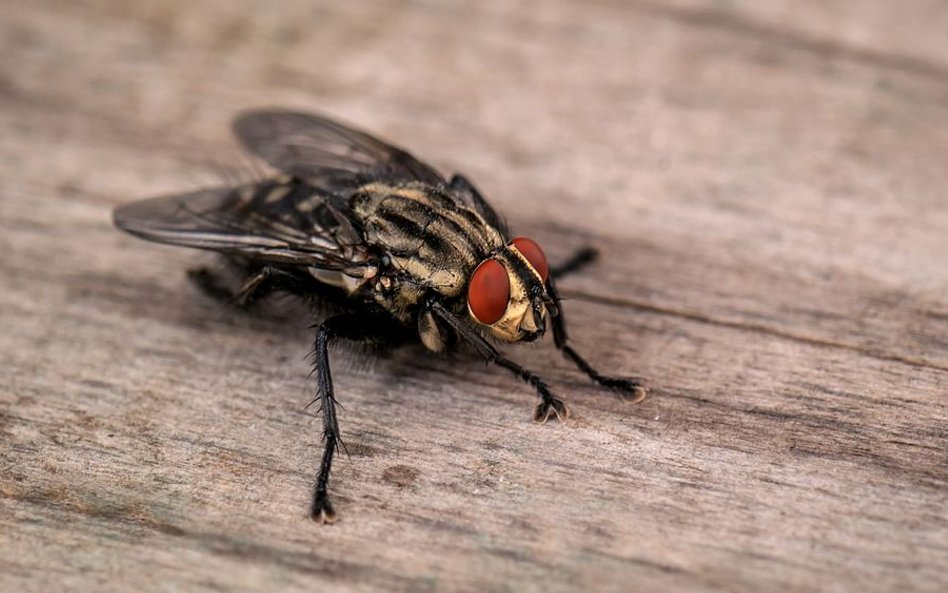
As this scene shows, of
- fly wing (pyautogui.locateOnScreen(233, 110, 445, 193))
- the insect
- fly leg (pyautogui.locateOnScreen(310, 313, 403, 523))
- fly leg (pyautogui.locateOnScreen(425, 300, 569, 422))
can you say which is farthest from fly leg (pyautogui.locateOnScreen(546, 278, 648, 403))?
fly wing (pyautogui.locateOnScreen(233, 110, 445, 193))

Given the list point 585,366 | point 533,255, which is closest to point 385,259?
point 533,255

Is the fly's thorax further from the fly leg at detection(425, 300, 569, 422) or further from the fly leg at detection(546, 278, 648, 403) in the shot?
the fly leg at detection(546, 278, 648, 403)

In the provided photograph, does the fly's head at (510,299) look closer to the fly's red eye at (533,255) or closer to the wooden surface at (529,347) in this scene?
the fly's red eye at (533,255)

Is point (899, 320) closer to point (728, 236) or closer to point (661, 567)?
point (728, 236)

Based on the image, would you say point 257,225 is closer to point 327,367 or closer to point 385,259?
point 385,259

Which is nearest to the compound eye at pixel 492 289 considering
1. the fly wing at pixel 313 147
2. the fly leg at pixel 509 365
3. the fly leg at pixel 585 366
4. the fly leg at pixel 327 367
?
the fly leg at pixel 509 365

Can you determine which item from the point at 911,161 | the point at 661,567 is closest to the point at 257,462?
the point at 661,567
